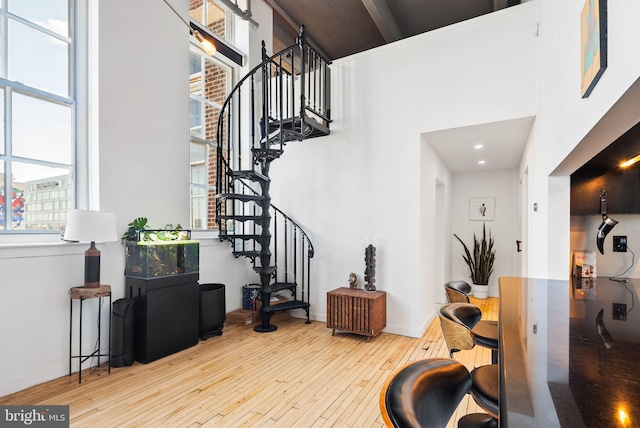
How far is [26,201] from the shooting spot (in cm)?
276

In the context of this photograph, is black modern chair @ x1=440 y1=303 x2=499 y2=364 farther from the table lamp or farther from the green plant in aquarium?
the green plant in aquarium

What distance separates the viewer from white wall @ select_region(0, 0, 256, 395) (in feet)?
8.32

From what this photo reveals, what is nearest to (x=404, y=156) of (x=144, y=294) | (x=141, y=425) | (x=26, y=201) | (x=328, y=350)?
(x=328, y=350)

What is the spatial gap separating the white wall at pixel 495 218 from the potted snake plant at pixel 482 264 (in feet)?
0.41

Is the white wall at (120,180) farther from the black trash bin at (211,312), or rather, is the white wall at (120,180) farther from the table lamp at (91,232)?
the black trash bin at (211,312)

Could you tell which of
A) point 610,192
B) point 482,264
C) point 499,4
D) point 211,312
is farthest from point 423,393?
point 499,4

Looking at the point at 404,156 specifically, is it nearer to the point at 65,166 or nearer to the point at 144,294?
the point at 144,294

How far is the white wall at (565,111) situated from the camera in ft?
3.56

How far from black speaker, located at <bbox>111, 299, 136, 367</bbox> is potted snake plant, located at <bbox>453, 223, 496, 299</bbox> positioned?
5.07 meters

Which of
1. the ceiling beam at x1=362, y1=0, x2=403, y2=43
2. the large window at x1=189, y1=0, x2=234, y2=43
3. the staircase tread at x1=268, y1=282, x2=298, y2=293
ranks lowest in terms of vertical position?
the staircase tread at x1=268, y1=282, x2=298, y2=293

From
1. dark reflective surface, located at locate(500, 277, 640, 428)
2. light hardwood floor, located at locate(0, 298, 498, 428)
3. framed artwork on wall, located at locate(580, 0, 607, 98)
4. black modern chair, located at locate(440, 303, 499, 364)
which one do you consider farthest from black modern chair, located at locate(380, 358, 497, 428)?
light hardwood floor, located at locate(0, 298, 498, 428)

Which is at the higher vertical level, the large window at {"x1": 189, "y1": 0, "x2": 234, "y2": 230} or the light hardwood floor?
the large window at {"x1": 189, "y1": 0, "x2": 234, "y2": 230}

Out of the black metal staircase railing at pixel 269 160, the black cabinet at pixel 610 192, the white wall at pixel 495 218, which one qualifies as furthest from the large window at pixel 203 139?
the white wall at pixel 495 218

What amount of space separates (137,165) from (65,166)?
1.93ft
